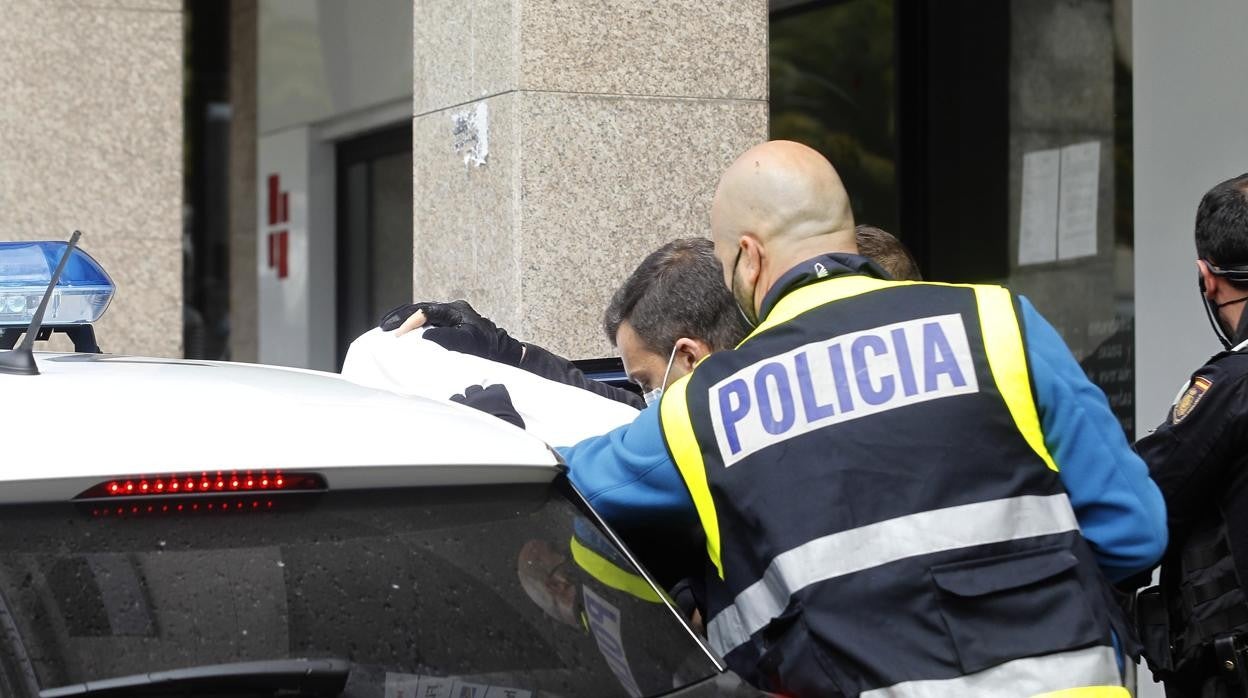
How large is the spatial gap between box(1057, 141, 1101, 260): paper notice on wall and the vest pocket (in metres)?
4.91

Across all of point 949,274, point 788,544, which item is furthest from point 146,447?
point 949,274

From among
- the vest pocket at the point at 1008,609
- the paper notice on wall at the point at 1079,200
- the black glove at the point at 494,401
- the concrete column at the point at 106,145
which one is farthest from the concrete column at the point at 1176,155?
the concrete column at the point at 106,145

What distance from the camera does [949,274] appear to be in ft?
26.2

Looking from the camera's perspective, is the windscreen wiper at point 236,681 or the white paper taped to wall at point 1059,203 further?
the white paper taped to wall at point 1059,203

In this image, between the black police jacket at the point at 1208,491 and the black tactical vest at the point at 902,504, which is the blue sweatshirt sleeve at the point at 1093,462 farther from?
the black police jacket at the point at 1208,491

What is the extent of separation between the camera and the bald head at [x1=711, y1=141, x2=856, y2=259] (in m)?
2.62

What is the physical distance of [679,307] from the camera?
3.33 m

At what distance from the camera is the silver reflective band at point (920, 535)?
2.35m

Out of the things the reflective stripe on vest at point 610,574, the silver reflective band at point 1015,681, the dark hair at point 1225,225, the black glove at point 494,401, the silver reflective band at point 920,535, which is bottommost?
the silver reflective band at point 1015,681

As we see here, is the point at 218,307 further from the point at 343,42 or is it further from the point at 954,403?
the point at 954,403

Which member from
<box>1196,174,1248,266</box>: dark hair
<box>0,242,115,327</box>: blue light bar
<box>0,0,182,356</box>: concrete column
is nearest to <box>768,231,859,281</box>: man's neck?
<box>1196,174,1248,266</box>: dark hair

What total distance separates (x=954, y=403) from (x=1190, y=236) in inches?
145

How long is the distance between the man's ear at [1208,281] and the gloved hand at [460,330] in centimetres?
149

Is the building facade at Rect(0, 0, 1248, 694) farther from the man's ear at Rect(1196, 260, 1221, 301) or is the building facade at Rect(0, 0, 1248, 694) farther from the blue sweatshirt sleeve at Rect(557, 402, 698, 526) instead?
the blue sweatshirt sleeve at Rect(557, 402, 698, 526)
